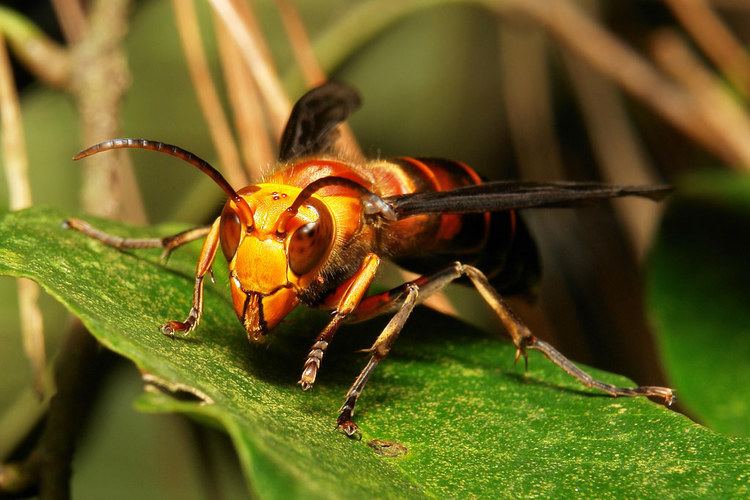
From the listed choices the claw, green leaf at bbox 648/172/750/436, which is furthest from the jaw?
green leaf at bbox 648/172/750/436

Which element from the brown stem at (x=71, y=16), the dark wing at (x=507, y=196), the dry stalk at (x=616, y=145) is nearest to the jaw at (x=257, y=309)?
the dark wing at (x=507, y=196)

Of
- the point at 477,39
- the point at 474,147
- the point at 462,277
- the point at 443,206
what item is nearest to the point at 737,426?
the point at 462,277

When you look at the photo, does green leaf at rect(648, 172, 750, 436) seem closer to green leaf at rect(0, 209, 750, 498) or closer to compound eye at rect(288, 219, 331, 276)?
green leaf at rect(0, 209, 750, 498)

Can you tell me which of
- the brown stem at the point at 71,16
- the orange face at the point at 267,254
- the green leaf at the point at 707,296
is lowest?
the green leaf at the point at 707,296

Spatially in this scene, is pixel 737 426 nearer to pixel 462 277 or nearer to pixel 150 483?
pixel 462 277

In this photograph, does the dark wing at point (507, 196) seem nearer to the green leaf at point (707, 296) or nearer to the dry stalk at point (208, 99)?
the green leaf at point (707, 296)

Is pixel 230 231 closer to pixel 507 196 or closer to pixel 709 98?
pixel 507 196

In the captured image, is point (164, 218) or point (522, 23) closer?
point (164, 218)
